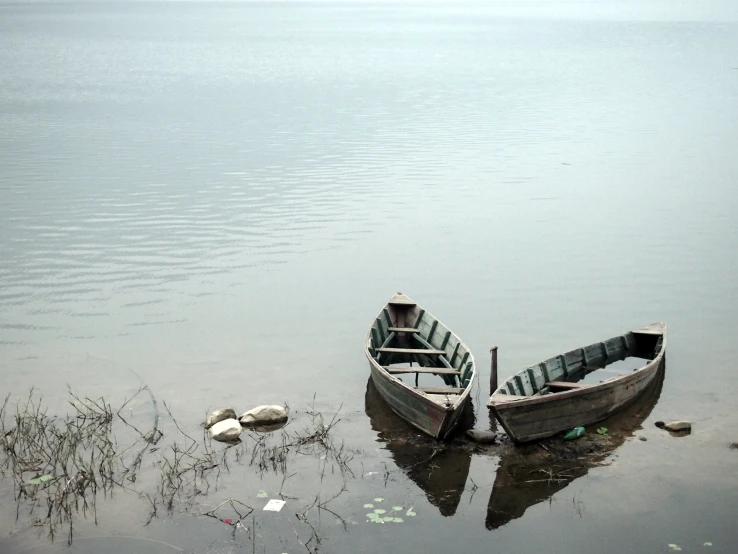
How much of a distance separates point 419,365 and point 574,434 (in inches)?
157

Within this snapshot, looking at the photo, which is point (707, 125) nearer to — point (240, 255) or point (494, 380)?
point (240, 255)

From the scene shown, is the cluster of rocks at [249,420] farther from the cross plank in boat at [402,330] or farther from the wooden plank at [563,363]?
the wooden plank at [563,363]

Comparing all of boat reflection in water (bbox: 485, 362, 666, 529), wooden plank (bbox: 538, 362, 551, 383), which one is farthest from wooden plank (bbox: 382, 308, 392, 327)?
boat reflection in water (bbox: 485, 362, 666, 529)

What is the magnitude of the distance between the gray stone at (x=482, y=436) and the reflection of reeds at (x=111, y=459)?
197 centimetres

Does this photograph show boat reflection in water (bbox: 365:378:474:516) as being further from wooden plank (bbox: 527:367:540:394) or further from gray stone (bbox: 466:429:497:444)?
wooden plank (bbox: 527:367:540:394)

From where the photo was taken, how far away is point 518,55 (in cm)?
9550

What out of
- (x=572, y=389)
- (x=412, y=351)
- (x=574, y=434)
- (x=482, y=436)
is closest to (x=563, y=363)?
(x=572, y=389)

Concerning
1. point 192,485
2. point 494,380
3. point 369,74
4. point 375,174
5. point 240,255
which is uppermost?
point 369,74

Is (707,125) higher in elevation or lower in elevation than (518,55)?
lower

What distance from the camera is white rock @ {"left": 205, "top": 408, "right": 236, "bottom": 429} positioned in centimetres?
1474

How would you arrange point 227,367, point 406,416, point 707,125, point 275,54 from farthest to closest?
point 275,54
point 707,125
point 227,367
point 406,416

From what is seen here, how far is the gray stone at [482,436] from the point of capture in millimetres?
13883

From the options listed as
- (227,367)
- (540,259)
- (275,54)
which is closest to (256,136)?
(540,259)

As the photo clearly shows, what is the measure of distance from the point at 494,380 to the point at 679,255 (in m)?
12.3
